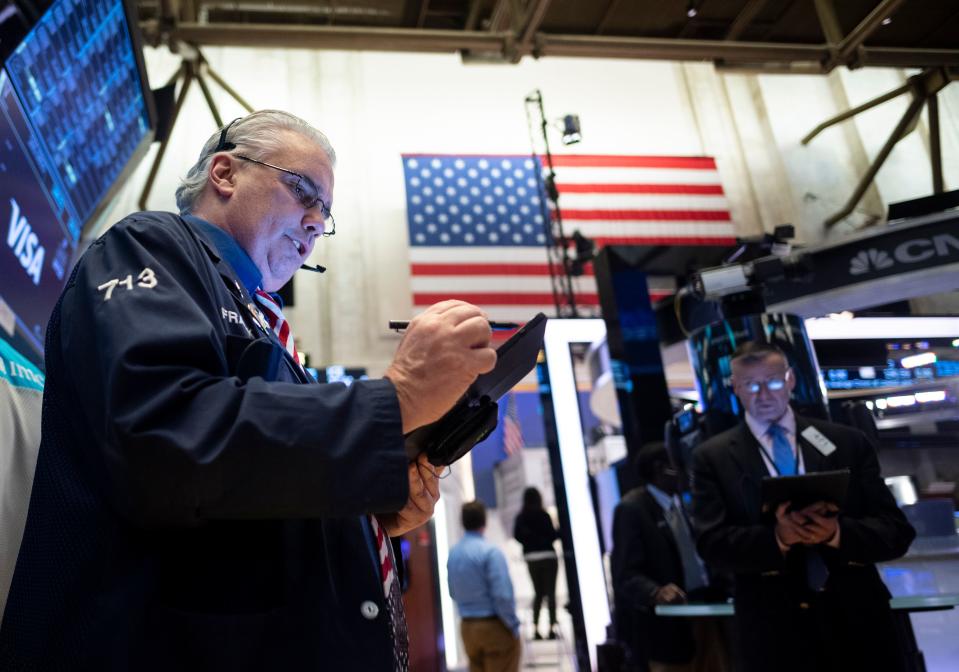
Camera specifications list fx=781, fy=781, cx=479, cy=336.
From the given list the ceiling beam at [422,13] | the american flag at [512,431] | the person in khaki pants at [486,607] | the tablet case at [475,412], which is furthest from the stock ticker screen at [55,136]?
the american flag at [512,431]

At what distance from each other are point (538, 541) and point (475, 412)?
6927 mm

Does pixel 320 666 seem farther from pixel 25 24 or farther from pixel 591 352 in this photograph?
pixel 591 352

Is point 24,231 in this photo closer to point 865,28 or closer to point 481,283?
point 481,283

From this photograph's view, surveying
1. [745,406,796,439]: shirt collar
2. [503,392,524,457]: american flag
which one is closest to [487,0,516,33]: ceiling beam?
[503,392,524,457]: american flag

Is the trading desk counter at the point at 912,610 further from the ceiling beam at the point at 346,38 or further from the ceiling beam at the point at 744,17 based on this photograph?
the ceiling beam at the point at 744,17

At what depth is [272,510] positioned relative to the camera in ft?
2.78

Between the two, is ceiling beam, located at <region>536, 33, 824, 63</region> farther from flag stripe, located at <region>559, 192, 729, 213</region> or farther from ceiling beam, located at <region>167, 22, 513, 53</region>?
flag stripe, located at <region>559, 192, 729, 213</region>

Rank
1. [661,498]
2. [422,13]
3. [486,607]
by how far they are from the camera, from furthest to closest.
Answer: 1. [422,13]
2. [486,607]
3. [661,498]

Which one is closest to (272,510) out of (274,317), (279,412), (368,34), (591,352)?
(279,412)

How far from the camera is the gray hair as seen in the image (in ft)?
4.65

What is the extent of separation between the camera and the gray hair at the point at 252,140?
1.42 metres

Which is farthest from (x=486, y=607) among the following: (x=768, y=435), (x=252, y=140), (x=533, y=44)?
(x=533, y=44)

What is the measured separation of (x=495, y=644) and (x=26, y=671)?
529 cm

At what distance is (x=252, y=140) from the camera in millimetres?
1427
